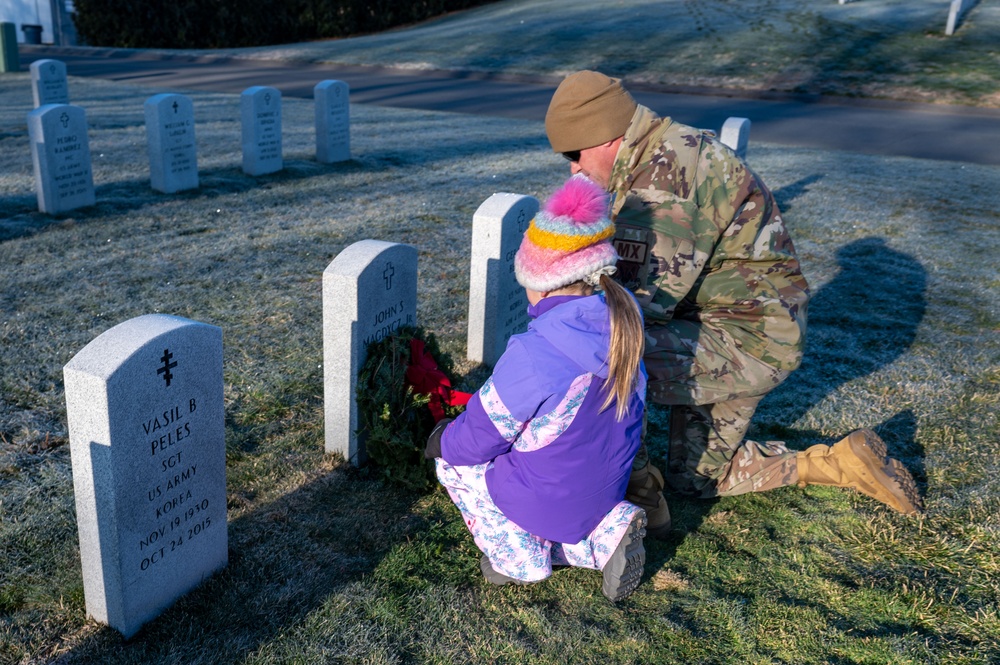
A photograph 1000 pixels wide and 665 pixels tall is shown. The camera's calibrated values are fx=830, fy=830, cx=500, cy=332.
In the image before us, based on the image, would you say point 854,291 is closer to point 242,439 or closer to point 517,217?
point 517,217

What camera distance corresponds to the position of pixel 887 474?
12.3 feet

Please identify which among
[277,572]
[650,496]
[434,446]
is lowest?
[277,572]

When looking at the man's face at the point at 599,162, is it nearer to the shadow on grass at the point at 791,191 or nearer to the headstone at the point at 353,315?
the headstone at the point at 353,315

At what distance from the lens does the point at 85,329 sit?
557 centimetres

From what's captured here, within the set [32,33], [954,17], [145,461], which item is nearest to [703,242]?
[145,461]

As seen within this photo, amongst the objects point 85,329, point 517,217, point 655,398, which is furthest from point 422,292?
point 655,398

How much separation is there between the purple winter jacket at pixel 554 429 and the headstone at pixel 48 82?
13.1m

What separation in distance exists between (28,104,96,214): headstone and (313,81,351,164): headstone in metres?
3.35

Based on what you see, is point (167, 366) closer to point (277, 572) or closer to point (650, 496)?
point (277, 572)

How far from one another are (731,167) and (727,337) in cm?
75

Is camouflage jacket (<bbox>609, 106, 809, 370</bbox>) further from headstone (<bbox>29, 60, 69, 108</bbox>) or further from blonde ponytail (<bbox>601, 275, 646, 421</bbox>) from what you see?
headstone (<bbox>29, 60, 69, 108</bbox>)

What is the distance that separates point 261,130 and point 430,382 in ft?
23.9

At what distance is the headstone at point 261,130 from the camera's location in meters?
10.2

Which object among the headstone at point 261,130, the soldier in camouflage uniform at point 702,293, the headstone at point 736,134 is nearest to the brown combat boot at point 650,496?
the soldier in camouflage uniform at point 702,293
